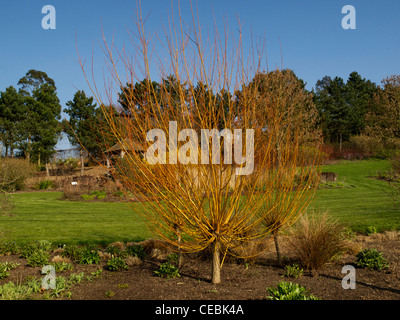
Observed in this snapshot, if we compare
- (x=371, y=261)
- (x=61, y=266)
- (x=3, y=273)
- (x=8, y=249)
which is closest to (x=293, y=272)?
(x=371, y=261)

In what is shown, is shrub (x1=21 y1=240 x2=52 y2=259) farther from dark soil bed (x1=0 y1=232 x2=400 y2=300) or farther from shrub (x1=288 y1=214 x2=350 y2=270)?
shrub (x1=288 y1=214 x2=350 y2=270)

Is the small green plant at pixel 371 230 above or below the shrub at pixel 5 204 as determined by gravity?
below

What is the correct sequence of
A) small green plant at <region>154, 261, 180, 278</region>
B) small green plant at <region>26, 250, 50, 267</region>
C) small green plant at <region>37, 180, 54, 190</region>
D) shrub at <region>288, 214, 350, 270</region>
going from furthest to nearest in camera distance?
1. small green plant at <region>37, 180, 54, 190</region>
2. small green plant at <region>26, 250, 50, 267</region>
3. shrub at <region>288, 214, 350, 270</region>
4. small green plant at <region>154, 261, 180, 278</region>

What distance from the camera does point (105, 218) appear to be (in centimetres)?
968

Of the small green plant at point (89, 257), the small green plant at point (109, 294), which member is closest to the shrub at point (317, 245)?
the small green plant at point (109, 294)

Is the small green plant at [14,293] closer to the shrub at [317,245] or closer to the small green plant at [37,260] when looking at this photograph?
the small green plant at [37,260]

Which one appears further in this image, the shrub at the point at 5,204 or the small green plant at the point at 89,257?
the shrub at the point at 5,204

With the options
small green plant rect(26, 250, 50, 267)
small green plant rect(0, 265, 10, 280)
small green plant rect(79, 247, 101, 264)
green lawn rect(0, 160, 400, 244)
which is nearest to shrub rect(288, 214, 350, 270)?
green lawn rect(0, 160, 400, 244)

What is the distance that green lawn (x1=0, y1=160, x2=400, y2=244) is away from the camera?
291 inches

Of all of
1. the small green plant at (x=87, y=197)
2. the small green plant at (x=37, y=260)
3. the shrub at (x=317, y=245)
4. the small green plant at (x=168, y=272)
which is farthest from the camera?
Result: the small green plant at (x=87, y=197)

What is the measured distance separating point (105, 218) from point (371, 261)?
7425mm

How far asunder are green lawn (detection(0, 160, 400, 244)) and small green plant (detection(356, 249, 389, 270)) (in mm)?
1391
